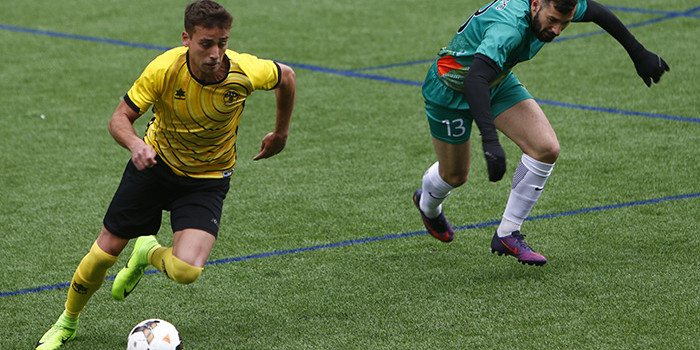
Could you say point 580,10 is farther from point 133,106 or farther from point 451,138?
point 133,106

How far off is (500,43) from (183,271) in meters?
1.86

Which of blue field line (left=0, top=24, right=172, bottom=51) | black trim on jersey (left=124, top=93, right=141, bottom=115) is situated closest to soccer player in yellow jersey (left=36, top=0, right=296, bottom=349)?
black trim on jersey (left=124, top=93, right=141, bottom=115)

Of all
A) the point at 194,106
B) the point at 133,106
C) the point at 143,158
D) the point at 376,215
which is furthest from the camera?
the point at 376,215

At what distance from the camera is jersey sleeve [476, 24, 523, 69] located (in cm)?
444

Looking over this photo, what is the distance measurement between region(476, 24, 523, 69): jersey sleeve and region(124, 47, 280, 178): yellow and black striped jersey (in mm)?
1029

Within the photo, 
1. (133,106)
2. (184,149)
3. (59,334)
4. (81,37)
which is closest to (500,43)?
(184,149)

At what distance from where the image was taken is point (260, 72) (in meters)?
4.23

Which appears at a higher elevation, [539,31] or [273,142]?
[539,31]

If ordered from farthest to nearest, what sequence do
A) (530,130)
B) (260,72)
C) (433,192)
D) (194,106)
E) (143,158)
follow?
(433,192), (530,130), (260,72), (194,106), (143,158)

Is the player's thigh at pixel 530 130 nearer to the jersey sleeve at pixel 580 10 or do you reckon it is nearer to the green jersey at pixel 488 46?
the green jersey at pixel 488 46

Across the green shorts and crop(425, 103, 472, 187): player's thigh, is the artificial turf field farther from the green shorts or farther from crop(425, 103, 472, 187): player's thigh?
the green shorts

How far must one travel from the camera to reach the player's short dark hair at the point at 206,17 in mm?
3926

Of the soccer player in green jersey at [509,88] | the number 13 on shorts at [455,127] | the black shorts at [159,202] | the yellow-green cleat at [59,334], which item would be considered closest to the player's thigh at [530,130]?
the soccer player in green jersey at [509,88]

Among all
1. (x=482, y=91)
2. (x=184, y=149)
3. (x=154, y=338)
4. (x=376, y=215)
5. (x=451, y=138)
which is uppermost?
(x=482, y=91)
